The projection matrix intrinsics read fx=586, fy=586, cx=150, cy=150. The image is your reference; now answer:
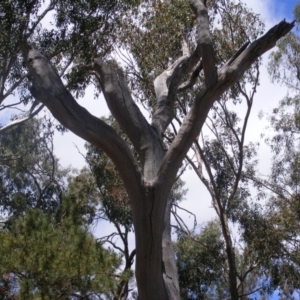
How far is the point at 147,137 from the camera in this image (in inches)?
209

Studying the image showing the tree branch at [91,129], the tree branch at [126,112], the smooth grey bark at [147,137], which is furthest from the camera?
the tree branch at [126,112]

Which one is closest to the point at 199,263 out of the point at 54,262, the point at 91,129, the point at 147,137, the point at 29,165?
the point at 29,165

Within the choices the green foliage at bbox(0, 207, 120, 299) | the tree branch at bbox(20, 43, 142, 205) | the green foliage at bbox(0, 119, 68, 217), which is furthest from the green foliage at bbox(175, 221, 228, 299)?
the tree branch at bbox(20, 43, 142, 205)

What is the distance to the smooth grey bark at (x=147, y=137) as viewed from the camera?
4621 mm

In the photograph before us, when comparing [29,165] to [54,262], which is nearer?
[54,262]

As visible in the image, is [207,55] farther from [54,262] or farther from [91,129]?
[54,262]

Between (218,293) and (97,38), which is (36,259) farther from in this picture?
(218,293)

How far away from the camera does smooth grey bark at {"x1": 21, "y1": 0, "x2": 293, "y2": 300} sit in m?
4.62

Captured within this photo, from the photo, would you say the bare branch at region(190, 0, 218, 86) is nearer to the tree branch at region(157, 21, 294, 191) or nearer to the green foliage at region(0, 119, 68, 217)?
the tree branch at region(157, 21, 294, 191)

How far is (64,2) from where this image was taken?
10.3 meters

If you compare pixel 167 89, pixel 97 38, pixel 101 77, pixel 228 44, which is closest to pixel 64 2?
pixel 97 38

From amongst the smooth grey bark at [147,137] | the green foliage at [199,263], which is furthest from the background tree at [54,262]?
the green foliage at [199,263]

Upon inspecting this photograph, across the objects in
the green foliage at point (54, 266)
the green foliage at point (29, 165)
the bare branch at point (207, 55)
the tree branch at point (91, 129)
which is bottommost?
the green foliage at point (54, 266)

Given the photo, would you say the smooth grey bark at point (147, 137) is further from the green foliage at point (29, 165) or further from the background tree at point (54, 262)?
the green foliage at point (29, 165)
